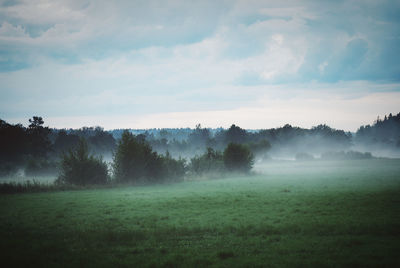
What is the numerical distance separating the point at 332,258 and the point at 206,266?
211 inches

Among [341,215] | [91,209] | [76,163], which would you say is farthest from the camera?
[76,163]

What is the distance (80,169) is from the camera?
4541 cm

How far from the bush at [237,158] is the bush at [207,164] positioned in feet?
6.66

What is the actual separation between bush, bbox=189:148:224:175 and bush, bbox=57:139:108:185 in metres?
22.6

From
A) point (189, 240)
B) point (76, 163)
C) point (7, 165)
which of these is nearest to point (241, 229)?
point (189, 240)

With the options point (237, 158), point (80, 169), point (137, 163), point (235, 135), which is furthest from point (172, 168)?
point (235, 135)

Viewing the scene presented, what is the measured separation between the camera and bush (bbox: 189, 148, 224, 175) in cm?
6307

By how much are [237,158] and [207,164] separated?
9.15m

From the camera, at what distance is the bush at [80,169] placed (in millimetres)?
45250

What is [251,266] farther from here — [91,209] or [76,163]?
[76,163]

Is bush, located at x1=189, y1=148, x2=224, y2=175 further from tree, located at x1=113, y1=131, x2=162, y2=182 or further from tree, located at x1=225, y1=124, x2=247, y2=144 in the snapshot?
tree, located at x1=225, y1=124, x2=247, y2=144

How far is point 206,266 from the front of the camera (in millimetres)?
10688

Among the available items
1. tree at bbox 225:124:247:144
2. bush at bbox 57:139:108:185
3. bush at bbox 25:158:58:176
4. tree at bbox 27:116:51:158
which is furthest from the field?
tree at bbox 225:124:247:144

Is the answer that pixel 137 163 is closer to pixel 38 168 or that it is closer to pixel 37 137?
pixel 38 168
